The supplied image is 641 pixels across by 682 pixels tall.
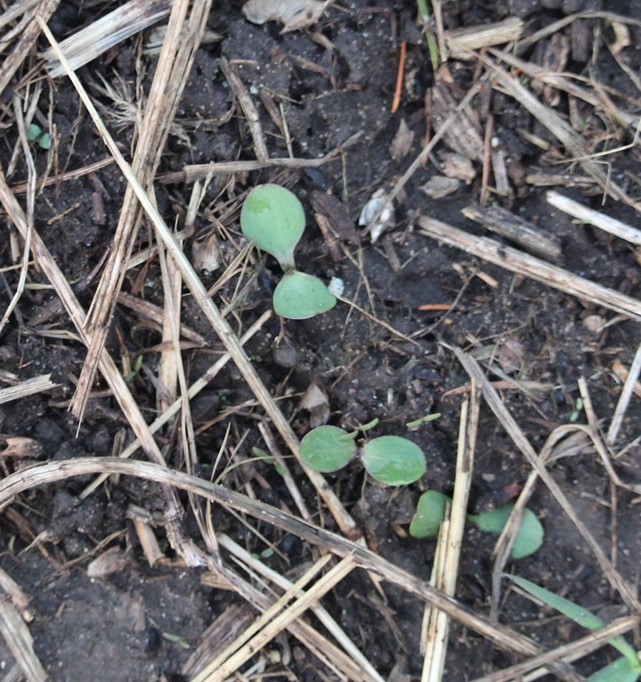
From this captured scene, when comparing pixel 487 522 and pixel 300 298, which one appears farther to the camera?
pixel 487 522

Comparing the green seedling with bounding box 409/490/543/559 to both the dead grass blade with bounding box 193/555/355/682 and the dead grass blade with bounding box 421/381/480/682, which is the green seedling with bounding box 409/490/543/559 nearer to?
the dead grass blade with bounding box 421/381/480/682

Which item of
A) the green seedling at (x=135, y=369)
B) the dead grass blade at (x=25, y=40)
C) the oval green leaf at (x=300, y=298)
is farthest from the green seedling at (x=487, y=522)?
the dead grass blade at (x=25, y=40)

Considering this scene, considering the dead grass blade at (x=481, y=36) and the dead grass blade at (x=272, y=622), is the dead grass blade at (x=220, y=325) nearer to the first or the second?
the dead grass blade at (x=272, y=622)

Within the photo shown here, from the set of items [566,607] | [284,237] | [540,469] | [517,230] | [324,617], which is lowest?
[566,607]

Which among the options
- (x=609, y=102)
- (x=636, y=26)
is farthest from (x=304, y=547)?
(x=636, y=26)

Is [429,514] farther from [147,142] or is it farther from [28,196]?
[28,196]

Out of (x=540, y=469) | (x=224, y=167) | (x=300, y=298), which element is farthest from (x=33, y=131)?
(x=540, y=469)
